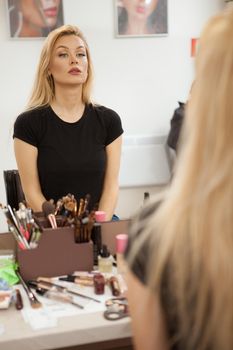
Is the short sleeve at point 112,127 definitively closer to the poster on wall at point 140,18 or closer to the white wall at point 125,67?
the white wall at point 125,67

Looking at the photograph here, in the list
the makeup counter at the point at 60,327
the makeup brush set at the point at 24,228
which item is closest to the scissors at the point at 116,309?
the makeup counter at the point at 60,327

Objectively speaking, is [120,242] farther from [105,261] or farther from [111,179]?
[111,179]

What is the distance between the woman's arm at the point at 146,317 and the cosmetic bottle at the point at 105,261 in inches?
21.7

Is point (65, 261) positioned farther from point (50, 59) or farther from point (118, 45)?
point (118, 45)

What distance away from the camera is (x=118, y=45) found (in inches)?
110

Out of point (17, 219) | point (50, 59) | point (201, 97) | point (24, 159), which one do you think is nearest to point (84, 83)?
point (50, 59)

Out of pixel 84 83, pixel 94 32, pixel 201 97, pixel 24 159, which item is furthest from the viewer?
pixel 94 32

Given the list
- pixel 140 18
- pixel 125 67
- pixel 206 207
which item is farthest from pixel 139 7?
pixel 206 207

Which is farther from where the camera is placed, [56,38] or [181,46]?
[181,46]

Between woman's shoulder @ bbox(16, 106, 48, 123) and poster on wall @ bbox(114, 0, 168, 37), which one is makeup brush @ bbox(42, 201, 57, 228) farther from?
poster on wall @ bbox(114, 0, 168, 37)

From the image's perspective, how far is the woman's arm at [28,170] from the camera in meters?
1.57

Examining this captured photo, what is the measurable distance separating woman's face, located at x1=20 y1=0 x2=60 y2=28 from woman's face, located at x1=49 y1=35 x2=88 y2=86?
113cm

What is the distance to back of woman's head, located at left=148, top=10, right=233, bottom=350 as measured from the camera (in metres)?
0.55

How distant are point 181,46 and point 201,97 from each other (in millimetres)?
2486
